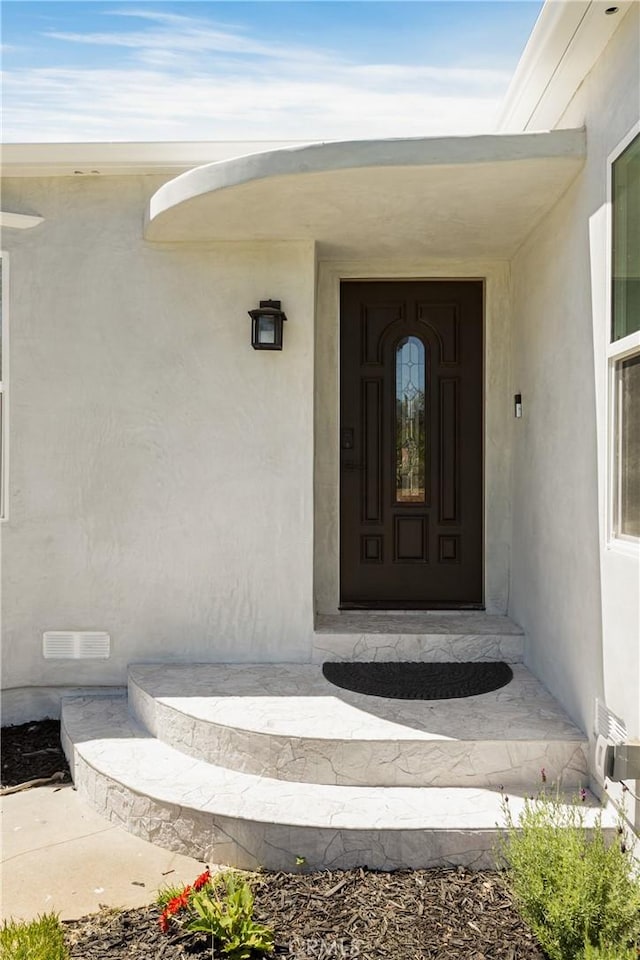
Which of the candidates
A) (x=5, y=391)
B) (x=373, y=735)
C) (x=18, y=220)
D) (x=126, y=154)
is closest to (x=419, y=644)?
(x=373, y=735)

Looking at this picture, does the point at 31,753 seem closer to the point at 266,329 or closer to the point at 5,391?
the point at 5,391

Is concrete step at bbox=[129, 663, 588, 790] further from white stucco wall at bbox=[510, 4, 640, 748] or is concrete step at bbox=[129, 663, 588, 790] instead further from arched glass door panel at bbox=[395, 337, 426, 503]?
arched glass door panel at bbox=[395, 337, 426, 503]

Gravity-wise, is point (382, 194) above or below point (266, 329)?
above

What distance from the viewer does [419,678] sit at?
4074 mm

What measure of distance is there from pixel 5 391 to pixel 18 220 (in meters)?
1.10

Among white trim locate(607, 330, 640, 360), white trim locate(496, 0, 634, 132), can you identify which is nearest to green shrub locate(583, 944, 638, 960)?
white trim locate(607, 330, 640, 360)

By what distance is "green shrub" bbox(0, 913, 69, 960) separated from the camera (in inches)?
86.4

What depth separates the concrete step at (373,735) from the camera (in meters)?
3.22

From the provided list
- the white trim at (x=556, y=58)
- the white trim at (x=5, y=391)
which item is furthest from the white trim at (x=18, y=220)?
the white trim at (x=556, y=58)

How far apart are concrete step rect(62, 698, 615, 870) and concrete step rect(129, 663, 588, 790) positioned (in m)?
0.07

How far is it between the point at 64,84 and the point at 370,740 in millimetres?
4493

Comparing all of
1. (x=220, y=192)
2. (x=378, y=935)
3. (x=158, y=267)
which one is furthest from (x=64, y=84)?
(x=378, y=935)

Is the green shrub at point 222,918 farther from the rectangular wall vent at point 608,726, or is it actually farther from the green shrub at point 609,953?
the rectangular wall vent at point 608,726

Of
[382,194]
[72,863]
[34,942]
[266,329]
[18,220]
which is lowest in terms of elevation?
[72,863]
